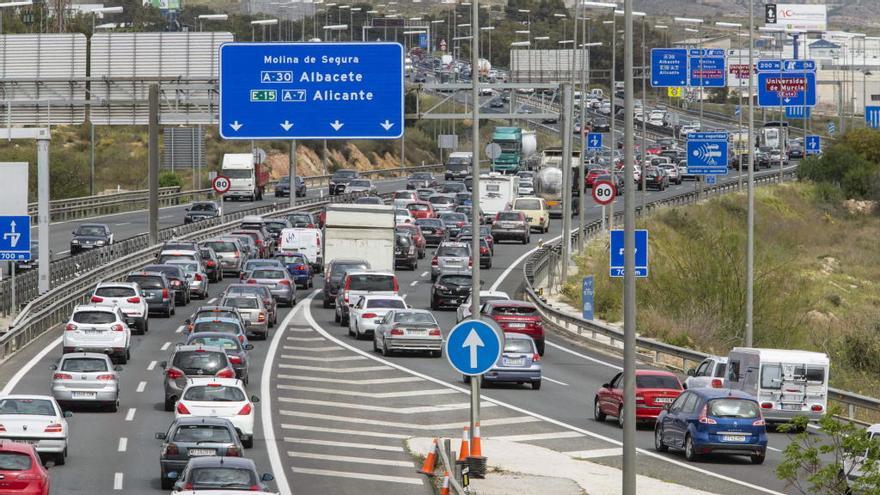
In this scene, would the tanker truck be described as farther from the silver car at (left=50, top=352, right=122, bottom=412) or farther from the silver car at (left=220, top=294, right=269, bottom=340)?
the silver car at (left=50, top=352, right=122, bottom=412)

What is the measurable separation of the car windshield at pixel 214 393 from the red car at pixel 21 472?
725 centimetres

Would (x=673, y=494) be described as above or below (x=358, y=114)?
below

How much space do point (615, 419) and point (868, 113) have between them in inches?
4238

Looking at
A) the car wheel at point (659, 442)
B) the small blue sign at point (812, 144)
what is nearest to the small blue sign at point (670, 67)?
the small blue sign at point (812, 144)

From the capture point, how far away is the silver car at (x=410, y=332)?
46656 millimetres

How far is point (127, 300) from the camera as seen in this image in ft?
163

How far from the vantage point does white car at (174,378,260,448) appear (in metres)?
30.7

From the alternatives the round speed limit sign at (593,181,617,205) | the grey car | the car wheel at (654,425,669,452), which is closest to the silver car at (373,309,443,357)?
the round speed limit sign at (593,181,617,205)

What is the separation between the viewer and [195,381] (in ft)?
103

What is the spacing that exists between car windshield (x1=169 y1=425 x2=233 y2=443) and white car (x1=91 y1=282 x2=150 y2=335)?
2326cm

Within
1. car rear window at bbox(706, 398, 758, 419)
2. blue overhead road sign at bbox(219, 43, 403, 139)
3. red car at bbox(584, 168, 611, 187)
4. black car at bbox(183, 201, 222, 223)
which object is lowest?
car rear window at bbox(706, 398, 758, 419)

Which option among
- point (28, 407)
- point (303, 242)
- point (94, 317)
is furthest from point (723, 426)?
point (303, 242)

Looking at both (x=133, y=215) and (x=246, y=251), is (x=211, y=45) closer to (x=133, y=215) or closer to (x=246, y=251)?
(x=246, y=251)

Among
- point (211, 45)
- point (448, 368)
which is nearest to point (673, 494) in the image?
point (448, 368)
